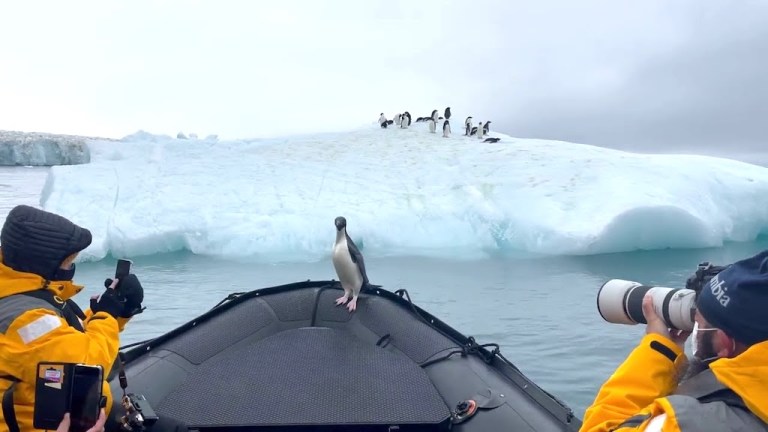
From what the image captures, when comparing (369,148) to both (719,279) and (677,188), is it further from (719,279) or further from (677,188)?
(719,279)

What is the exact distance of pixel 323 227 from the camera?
371 inches

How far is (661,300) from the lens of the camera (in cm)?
121

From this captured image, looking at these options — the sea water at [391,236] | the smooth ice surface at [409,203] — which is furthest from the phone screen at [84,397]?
the smooth ice surface at [409,203]

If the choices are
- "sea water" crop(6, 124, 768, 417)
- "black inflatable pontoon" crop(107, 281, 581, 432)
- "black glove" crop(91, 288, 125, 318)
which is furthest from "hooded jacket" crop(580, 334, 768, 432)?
"sea water" crop(6, 124, 768, 417)

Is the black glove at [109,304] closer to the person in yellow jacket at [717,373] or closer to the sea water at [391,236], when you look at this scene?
the person in yellow jacket at [717,373]

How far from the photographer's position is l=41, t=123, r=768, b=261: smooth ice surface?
30.3 ft

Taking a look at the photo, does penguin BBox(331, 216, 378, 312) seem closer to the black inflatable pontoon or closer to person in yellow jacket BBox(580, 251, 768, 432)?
the black inflatable pontoon

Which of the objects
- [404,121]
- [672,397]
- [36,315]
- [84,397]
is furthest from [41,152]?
[672,397]

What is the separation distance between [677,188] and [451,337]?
837cm

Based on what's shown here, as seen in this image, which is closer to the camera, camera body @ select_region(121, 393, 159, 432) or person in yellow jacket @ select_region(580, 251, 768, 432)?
person in yellow jacket @ select_region(580, 251, 768, 432)

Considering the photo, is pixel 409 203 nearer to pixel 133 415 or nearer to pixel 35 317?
pixel 133 415

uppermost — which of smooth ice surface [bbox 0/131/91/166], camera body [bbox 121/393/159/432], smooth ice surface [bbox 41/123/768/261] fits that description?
camera body [bbox 121/393/159/432]

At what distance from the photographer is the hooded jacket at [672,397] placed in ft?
2.76

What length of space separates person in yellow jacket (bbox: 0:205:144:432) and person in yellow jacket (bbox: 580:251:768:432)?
46.0 inches
